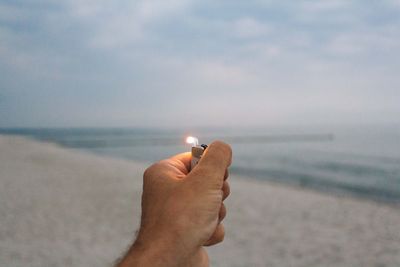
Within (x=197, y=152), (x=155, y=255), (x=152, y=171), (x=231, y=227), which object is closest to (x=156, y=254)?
(x=155, y=255)

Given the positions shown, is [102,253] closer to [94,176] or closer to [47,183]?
[47,183]

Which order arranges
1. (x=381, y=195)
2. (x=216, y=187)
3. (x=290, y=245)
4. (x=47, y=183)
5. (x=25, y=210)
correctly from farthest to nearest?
(x=381, y=195), (x=47, y=183), (x=25, y=210), (x=290, y=245), (x=216, y=187)

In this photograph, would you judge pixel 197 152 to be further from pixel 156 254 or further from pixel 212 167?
pixel 156 254

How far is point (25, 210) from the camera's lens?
11023mm

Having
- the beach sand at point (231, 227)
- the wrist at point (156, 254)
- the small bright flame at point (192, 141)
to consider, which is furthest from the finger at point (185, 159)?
the beach sand at point (231, 227)

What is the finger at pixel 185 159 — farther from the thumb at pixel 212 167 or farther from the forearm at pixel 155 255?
the forearm at pixel 155 255

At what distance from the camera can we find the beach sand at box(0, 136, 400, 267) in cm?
770

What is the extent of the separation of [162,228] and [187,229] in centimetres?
13

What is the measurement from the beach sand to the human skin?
5523mm

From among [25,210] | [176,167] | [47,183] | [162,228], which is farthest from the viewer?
[47,183]

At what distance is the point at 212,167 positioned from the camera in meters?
1.88

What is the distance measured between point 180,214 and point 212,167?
11.0 inches

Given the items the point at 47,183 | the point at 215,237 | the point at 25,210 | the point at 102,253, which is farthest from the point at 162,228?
the point at 47,183

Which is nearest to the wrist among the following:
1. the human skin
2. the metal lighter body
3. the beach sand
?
the human skin
